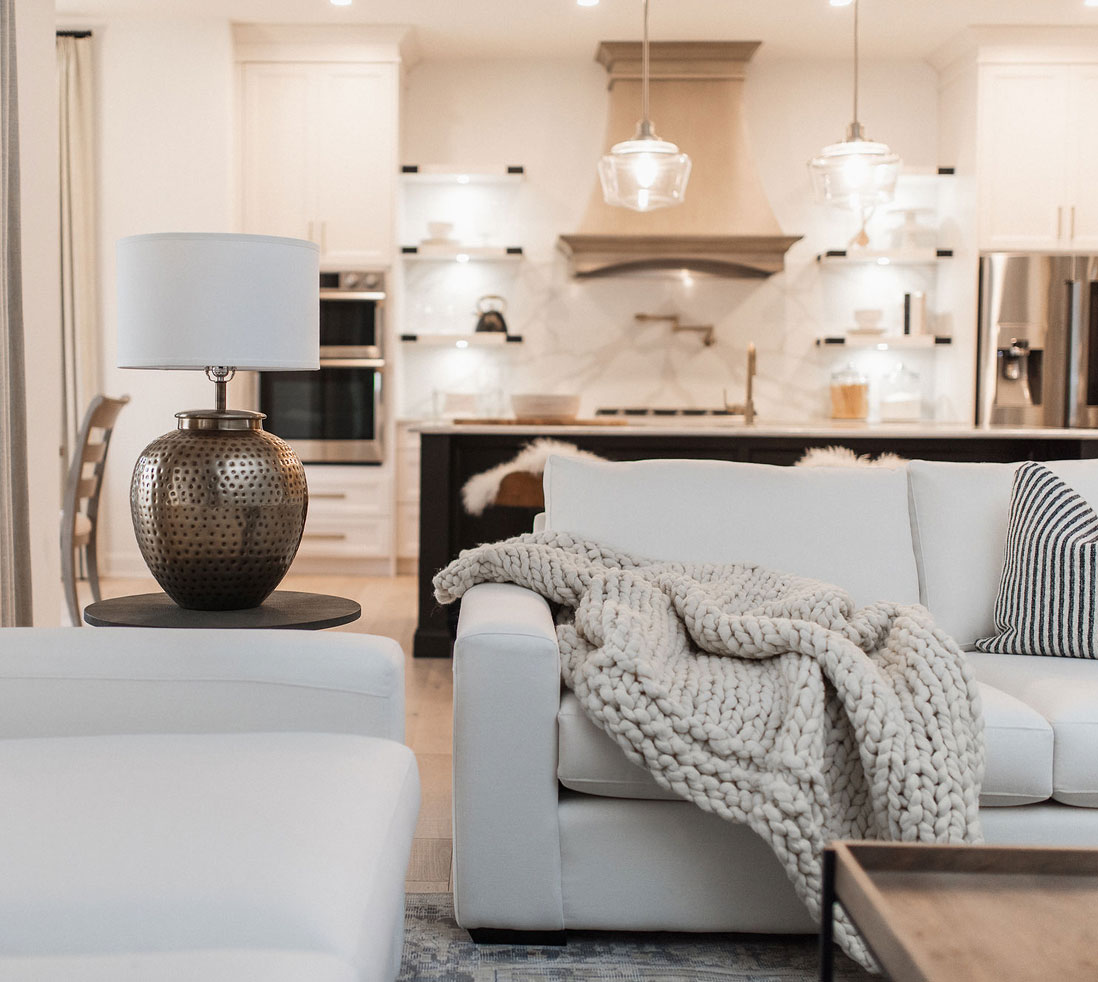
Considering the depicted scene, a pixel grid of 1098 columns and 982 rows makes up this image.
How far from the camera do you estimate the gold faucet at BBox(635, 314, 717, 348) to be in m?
6.37

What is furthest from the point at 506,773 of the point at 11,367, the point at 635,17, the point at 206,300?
the point at 635,17

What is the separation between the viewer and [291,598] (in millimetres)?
2250

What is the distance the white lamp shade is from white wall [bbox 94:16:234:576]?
155 inches

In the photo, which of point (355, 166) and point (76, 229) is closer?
point (76, 229)

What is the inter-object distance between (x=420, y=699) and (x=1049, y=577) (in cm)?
199

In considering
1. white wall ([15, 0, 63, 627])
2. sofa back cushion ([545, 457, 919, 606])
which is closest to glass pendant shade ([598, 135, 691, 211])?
sofa back cushion ([545, 457, 919, 606])

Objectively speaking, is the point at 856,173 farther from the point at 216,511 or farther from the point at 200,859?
the point at 200,859

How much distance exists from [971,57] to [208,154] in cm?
419

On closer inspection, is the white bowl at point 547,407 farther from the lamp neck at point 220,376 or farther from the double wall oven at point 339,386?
the lamp neck at point 220,376

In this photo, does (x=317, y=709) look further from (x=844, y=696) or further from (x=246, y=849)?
(x=844, y=696)

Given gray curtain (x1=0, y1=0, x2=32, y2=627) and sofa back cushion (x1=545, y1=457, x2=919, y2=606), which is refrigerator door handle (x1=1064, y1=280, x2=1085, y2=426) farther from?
gray curtain (x1=0, y1=0, x2=32, y2=627)

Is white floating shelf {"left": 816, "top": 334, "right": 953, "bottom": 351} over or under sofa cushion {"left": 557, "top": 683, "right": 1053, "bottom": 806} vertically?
over

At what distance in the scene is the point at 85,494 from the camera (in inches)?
158

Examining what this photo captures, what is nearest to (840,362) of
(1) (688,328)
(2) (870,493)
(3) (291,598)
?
(1) (688,328)
